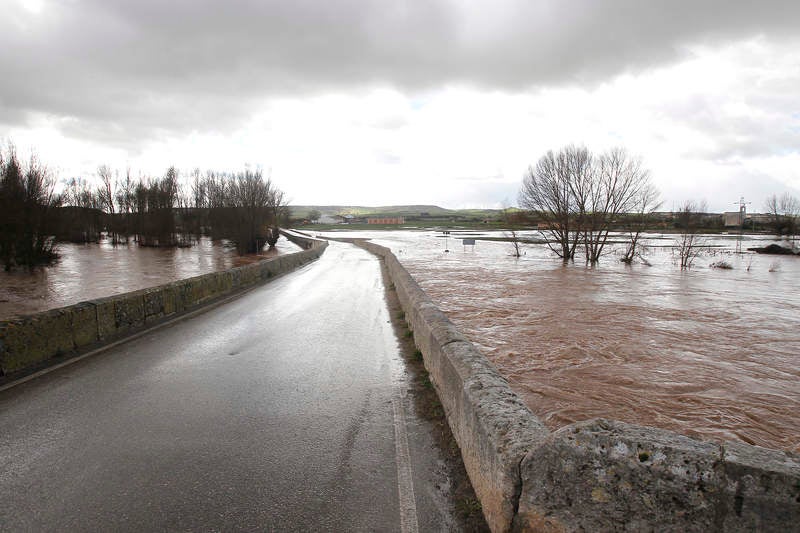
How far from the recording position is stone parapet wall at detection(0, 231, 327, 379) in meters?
6.33

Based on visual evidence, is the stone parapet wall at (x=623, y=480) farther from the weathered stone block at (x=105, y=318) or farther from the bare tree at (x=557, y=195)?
the bare tree at (x=557, y=195)

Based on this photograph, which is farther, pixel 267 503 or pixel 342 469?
pixel 342 469

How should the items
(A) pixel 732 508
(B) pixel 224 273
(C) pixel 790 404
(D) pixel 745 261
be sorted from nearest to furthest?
(A) pixel 732 508, (C) pixel 790 404, (B) pixel 224 273, (D) pixel 745 261

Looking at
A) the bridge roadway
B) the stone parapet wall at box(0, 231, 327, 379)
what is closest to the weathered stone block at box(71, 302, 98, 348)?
the stone parapet wall at box(0, 231, 327, 379)

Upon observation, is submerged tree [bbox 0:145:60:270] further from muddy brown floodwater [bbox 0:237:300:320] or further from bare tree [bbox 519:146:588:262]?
bare tree [bbox 519:146:588:262]

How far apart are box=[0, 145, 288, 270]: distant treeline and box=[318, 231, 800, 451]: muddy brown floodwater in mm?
22095

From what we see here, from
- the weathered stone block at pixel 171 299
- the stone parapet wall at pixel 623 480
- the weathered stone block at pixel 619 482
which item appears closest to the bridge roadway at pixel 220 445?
the stone parapet wall at pixel 623 480

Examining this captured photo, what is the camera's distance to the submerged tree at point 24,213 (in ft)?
76.7

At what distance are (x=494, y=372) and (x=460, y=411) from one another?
50cm

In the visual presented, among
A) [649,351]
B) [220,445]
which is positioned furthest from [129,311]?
[649,351]

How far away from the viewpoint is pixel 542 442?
9.09 feet

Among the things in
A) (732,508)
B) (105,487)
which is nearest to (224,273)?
(105,487)

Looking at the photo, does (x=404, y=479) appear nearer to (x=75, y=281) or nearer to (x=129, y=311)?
(x=129, y=311)

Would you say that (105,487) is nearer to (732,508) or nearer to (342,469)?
(342,469)
